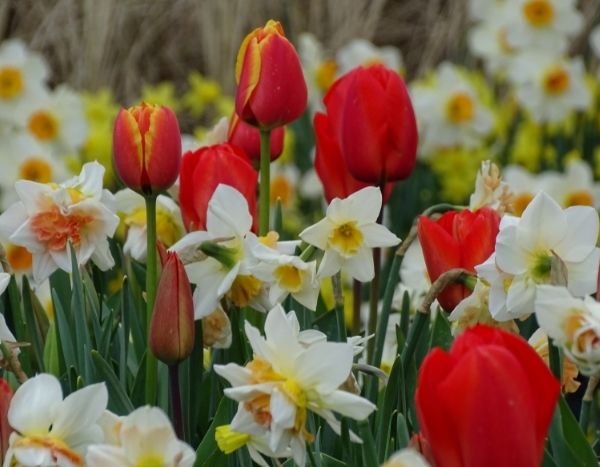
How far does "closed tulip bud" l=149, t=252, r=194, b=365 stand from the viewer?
1.20m

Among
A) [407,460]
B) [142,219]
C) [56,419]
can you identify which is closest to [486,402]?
[407,460]

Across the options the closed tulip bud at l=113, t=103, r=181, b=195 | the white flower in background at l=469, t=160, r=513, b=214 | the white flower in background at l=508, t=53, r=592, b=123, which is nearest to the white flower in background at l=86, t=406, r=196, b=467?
the closed tulip bud at l=113, t=103, r=181, b=195

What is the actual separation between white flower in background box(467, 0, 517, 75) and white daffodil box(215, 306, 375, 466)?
136 inches

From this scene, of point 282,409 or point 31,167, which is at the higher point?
point 282,409

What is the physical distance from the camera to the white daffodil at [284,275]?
52.2 inches

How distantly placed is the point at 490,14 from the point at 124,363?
3173 millimetres

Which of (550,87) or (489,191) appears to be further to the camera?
(550,87)

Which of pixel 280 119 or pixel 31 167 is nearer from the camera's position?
pixel 280 119

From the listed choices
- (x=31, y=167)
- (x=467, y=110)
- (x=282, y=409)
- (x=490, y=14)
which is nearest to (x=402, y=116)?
(x=282, y=409)

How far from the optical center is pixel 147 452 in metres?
0.99

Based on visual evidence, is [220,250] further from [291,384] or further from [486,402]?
[486,402]

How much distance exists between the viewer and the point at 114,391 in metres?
1.31

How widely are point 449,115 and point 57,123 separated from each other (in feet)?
3.88

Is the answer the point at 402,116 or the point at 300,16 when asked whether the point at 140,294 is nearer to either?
the point at 402,116
